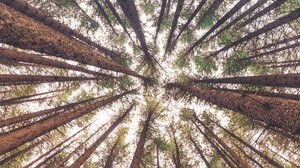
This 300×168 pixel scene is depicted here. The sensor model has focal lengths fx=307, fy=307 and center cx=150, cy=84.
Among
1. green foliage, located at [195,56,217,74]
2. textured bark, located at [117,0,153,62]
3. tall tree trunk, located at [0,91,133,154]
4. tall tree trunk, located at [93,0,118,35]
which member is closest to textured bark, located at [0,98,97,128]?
tall tree trunk, located at [0,91,133,154]

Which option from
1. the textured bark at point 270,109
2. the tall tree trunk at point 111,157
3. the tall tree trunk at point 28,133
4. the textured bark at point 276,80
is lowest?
the tall tree trunk at point 111,157

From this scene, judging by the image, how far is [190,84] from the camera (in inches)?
448

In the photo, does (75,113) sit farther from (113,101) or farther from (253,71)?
(253,71)

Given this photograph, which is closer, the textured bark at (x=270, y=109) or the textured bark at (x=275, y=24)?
the textured bark at (x=270, y=109)

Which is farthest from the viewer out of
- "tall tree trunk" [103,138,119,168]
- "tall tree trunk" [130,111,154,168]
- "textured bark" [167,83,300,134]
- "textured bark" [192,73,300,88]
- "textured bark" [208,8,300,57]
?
"tall tree trunk" [103,138,119,168]

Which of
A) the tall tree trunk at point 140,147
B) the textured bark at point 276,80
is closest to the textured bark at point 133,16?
the tall tree trunk at point 140,147

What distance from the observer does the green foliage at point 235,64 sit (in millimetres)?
10031

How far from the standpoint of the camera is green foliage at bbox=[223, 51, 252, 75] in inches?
395

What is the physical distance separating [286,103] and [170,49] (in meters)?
7.51

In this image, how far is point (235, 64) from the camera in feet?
33.2

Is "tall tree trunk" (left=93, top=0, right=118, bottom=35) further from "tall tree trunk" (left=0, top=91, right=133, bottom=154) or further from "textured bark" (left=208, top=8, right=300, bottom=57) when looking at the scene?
"textured bark" (left=208, top=8, right=300, bottom=57)

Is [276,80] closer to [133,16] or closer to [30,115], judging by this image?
[133,16]

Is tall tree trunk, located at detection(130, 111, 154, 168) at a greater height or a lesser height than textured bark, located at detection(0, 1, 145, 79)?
lesser

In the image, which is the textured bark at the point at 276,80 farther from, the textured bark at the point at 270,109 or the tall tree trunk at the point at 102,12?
the tall tree trunk at the point at 102,12
